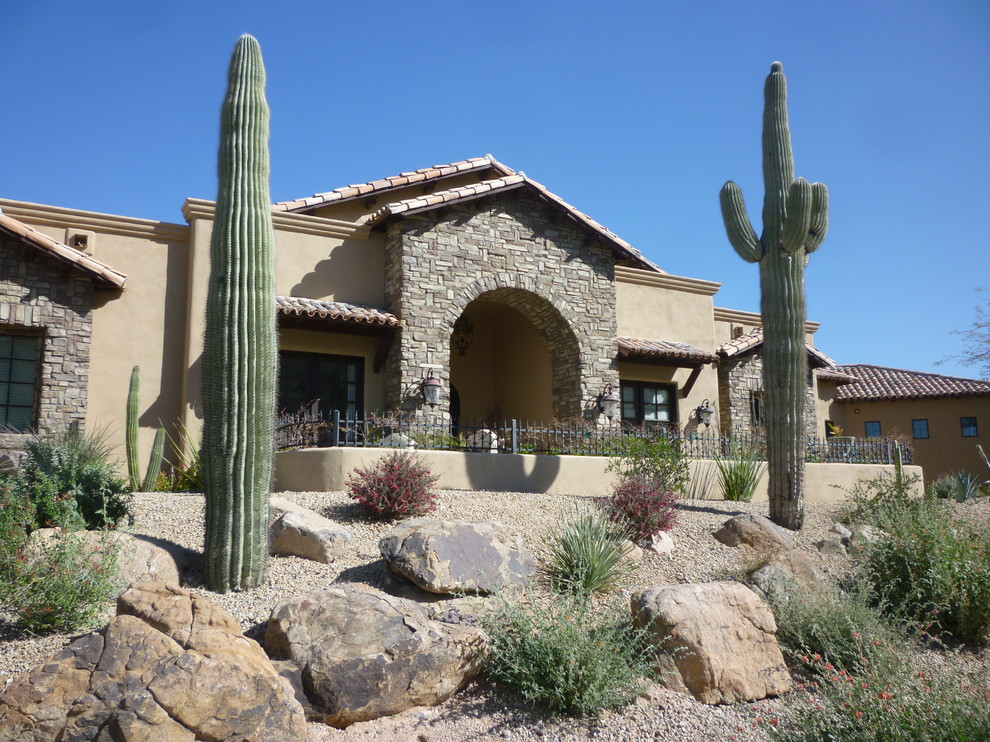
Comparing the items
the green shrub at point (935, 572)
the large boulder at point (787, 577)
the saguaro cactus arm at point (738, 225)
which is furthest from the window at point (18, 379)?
the green shrub at point (935, 572)

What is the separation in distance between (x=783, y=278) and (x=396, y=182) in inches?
303

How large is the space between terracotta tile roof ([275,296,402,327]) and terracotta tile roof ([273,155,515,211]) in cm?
201

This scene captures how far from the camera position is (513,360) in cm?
1767

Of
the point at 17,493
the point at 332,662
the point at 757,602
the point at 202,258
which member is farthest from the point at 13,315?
the point at 757,602

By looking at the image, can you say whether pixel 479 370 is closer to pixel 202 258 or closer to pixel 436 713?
pixel 202 258

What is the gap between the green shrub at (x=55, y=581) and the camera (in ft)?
19.4

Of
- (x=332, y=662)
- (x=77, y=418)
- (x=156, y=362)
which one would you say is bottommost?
(x=332, y=662)

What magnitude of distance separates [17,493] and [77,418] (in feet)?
17.5

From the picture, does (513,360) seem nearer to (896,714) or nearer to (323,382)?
(323,382)

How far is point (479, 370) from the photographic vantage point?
59.3ft

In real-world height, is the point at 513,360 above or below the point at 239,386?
above

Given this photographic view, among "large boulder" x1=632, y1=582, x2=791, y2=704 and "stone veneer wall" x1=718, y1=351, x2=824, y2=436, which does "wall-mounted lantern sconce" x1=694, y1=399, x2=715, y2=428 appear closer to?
"stone veneer wall" x1=718, y1=351, x2=824, y2=436

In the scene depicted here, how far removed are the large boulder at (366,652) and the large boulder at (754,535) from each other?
457cm

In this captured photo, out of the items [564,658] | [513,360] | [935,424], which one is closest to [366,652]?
[564,658]
